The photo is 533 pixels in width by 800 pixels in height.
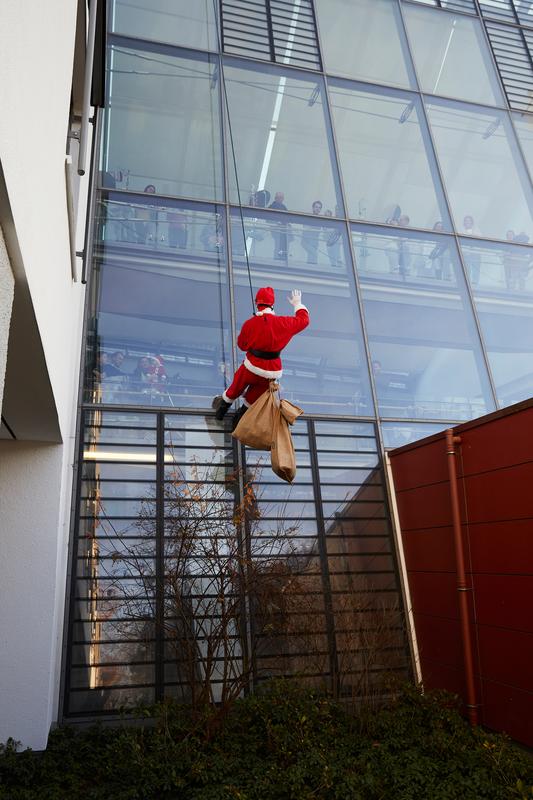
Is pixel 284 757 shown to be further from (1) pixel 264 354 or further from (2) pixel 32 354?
(2) pixel 32 354

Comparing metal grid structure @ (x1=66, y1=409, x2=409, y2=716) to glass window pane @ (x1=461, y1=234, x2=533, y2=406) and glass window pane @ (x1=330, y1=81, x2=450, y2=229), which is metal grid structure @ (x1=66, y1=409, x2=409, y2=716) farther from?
glass window pane @ (x1=330, y1=81, x2=450, y2=229)

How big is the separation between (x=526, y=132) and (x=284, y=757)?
26.5 ft

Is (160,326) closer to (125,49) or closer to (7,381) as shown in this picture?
(7,381)

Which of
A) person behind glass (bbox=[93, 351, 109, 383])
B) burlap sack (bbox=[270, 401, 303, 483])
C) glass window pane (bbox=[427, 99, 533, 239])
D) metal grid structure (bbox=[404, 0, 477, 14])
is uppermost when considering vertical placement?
metal grid structure (bbox=[404, 0, 477, 14])

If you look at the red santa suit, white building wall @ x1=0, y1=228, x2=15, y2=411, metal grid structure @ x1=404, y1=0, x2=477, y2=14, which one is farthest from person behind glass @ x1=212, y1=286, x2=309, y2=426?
metal grid structure @ x1=404, y1=0, x2=477, y2=14

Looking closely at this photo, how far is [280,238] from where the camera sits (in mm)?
6691

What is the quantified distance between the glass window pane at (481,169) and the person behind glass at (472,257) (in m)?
0.01

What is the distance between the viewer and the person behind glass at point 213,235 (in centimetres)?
639

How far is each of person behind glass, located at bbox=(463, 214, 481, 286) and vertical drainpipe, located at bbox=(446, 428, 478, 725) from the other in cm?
276

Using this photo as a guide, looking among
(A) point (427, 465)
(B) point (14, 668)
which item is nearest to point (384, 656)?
(A) point (427, 465)

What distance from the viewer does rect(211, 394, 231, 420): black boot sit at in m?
5.25

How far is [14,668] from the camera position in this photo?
416 centimetres

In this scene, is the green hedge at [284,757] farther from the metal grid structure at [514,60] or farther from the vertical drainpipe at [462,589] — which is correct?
the metal grid structure at [514,60]

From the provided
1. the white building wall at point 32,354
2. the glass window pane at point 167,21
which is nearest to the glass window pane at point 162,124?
the glass window pane at point 167,21
